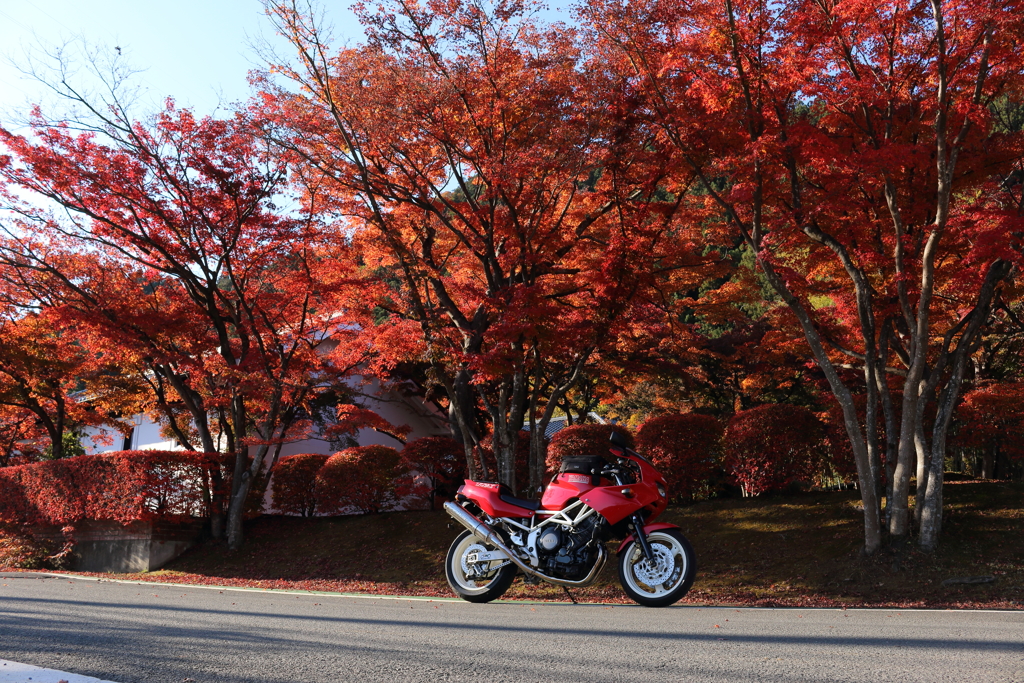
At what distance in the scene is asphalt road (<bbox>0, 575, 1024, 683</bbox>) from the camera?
13.4 ft

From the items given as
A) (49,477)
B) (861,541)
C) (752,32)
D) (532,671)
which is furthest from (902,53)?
(49,477)

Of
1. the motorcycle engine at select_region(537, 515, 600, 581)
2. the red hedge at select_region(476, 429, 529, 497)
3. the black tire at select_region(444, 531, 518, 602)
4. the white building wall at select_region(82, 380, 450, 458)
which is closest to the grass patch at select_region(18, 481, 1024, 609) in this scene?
the red hedge at select_region(476, 429, 529, 497)

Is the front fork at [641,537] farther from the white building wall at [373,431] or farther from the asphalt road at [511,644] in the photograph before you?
the white building wall at [373,431]

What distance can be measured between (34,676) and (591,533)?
4191 mm

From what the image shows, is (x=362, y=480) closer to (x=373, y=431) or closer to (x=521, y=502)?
(x=373, y=431)

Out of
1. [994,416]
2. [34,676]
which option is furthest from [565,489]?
[994,416]

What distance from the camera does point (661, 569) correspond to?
6566mm

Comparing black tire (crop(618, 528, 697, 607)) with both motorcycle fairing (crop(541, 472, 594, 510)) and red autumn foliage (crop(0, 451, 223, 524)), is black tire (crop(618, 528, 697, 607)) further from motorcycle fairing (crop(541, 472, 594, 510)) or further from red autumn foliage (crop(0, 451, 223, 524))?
red autumn foliage (crop(0, 451, 223, 524))

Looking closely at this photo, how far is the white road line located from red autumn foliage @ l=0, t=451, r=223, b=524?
12.2 meters

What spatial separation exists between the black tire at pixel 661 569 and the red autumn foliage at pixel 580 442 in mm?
8121

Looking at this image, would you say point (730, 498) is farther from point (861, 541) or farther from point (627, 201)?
point (627, 201)

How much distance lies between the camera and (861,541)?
11445 millimetres

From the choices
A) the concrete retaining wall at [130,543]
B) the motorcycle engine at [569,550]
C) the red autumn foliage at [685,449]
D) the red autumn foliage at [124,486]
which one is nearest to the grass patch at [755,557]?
the concrete retaining wall at [130,543]

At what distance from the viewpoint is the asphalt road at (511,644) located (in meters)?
4.09
